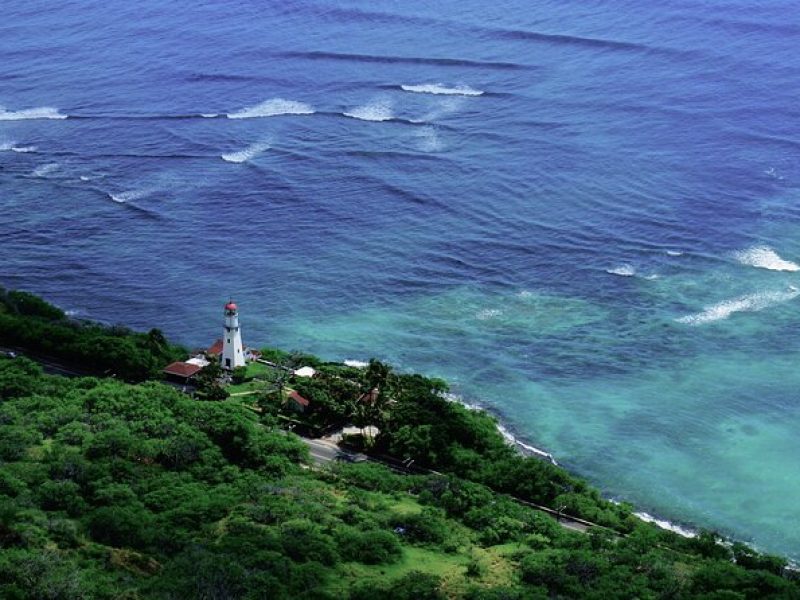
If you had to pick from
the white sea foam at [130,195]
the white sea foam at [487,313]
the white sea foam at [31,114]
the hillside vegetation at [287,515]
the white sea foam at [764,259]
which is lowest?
the hillside vegetation at [287,515]

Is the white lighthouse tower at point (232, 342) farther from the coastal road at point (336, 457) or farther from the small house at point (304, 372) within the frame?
the coastal road at point (336, 457)

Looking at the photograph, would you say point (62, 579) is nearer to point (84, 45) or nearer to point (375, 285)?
point (375, 285)

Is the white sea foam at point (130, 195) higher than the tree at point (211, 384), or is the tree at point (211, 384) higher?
the white sea foam at point (130, 195)

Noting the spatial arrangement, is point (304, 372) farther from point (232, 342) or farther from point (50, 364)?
point (50, 364)

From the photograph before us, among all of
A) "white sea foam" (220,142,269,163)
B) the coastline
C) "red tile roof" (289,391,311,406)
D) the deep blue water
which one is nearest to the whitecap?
the coastline

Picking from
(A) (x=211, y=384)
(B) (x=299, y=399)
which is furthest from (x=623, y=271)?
(A) (x=211, y=384)

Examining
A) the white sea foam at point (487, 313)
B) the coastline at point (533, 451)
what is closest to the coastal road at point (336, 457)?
the coastline at point (533, 451)

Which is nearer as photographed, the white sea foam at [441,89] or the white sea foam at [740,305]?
the white sea foam at [740,305]
